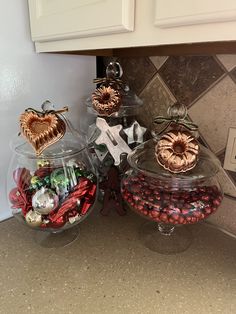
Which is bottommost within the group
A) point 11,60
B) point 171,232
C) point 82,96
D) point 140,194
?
→ point 171,232

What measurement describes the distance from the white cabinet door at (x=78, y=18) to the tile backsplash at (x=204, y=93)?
0.92ft

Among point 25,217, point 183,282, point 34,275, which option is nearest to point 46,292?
point 34,275

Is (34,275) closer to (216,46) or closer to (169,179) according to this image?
(169,179)

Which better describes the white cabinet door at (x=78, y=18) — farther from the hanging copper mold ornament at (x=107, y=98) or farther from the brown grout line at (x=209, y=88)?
the brown grout line at (x=209, y=88)

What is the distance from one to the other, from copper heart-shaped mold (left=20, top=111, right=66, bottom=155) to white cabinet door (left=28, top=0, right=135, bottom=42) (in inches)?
7.2

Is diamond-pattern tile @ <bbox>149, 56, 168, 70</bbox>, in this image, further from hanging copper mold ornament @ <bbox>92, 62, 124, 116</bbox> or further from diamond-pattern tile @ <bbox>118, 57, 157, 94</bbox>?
hanging copper mold ornament @ <bbox>92, 62, 124, 116</bbox>

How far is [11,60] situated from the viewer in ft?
2.09

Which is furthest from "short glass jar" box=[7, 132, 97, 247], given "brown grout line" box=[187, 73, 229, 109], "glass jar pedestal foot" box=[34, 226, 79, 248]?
"brown grout line" box=[187, 73, 229, 109]

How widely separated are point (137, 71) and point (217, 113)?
283mm

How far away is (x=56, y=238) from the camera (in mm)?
654

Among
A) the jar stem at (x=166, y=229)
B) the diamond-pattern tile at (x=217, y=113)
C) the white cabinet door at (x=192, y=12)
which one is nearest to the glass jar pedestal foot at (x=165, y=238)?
the jar stem at (x=166, y=229)

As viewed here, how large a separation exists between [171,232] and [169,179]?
238 millimetres

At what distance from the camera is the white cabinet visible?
0.34 metres

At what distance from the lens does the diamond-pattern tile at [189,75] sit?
2.06ft
